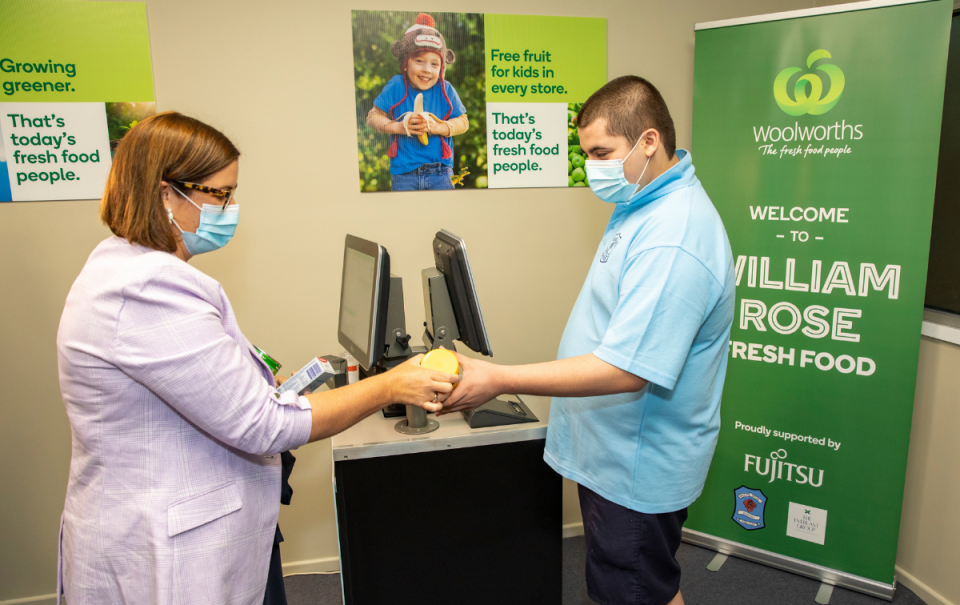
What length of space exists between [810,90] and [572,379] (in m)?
1.62

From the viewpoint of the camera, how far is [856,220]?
7.06 ft

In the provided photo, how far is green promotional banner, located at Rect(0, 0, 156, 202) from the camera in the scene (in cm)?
209

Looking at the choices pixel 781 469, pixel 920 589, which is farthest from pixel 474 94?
pixel 920 589

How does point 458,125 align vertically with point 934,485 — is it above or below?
above

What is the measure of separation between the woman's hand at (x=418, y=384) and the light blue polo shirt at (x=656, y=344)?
37 centimetres

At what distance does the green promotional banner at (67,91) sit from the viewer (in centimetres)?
209

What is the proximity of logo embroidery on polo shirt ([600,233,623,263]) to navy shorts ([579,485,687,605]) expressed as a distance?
2.02 ft

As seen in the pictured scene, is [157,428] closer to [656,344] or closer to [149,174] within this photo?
[149,174]

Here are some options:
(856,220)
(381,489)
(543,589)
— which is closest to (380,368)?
(381,489)

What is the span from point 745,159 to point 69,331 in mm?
2272

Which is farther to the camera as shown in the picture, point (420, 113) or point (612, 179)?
point (420, 113)

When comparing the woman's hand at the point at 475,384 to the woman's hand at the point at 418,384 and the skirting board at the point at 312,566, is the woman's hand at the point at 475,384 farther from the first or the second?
the skirting board at the point at 312,566

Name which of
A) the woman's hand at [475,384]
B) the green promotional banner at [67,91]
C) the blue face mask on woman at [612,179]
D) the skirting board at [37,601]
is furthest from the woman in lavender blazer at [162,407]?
the skirting board at [37,601]

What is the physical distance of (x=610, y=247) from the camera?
1509 millimetres
